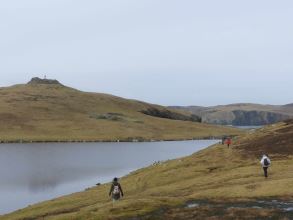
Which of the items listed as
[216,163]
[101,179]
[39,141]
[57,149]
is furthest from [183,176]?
[39,141]

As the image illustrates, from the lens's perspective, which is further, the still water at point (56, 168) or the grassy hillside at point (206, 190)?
the still water at point (56, 168)

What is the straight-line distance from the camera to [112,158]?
442 feet

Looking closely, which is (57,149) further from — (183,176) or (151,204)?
(151,204)

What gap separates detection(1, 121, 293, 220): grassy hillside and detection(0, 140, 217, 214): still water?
10.6 m

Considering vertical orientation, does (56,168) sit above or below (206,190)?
above

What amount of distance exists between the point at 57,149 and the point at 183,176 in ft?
304

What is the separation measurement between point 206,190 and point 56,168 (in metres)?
60.5

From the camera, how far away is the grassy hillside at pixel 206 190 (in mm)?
45250

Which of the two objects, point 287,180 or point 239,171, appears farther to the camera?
point 239,171

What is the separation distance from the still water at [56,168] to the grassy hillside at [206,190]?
10.6 metres

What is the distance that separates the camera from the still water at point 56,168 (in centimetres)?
8044

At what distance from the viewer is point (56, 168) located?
111 m

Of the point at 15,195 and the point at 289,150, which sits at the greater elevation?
the point at 289,150

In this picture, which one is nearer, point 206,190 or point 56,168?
point 206,190
